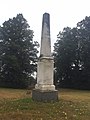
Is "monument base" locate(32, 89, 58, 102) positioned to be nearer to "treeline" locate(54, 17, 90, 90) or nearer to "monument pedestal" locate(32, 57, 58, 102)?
"monument pedestal" locate(32, 57, 58, 102)

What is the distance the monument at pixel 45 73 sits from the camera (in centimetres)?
1504

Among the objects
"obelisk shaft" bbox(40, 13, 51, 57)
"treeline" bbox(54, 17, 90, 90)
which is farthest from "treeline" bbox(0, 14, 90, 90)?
"obelisk shaft" bbox(40, 13, 51, 57)

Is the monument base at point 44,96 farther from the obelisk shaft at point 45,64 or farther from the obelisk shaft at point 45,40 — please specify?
the obelisk shaft at point 45,40

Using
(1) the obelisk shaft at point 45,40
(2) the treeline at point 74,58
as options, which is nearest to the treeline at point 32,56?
(2) the treeline at point 74,58

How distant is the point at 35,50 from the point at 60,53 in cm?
428

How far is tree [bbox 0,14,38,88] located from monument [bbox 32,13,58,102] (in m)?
24.7

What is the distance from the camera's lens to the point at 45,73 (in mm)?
15539

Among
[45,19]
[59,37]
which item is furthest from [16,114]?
[59,37]

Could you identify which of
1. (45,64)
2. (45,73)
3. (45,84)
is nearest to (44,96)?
(45,84)

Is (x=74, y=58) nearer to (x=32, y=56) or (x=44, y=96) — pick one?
(x=32, y=56)

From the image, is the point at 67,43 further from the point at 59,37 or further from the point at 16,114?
the point at 16,114

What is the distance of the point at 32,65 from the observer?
43219mm

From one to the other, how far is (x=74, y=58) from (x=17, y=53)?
9460 millimetres

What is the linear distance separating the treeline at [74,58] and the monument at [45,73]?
26.5 meters
